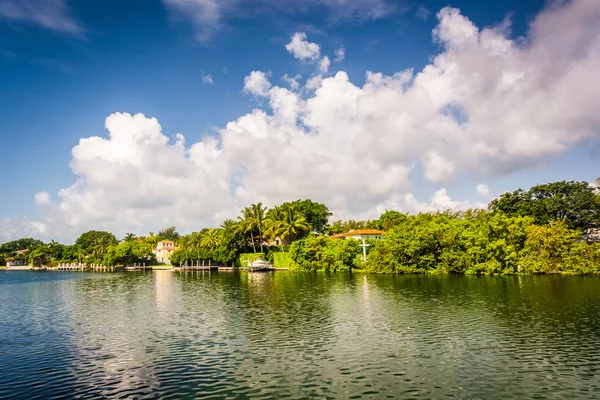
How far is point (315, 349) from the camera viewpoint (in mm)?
23047

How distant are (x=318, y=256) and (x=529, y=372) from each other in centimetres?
7748

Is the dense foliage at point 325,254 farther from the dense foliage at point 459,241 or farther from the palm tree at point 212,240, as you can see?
the palm tree at point 212,240

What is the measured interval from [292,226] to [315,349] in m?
87.6

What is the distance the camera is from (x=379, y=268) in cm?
8144

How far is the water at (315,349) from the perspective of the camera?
17188 millimetres

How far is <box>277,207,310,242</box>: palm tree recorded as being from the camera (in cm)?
10986

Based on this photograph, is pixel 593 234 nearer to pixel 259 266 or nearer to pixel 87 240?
pixel 259 266

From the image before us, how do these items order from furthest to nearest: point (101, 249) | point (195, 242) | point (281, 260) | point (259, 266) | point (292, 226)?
point (101, 249)
point (195, 242)
point (281, 260)
point (292, 226)
point (259, 266)

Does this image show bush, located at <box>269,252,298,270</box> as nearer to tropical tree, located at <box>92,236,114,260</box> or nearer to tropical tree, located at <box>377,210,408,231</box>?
tropical tree, located at <box>377,210,408,231</box>

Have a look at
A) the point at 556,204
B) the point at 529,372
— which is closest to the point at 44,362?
the point at 529,372

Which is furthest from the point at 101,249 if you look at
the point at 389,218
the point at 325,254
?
the point at 389,218

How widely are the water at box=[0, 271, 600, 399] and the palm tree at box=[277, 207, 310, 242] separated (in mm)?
A: 67650

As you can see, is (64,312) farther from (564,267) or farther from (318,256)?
(564,267)

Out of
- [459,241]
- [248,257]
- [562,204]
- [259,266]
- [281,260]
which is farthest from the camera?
[248,257]
